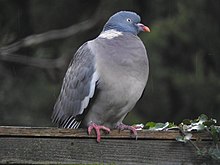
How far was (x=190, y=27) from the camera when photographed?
714cm

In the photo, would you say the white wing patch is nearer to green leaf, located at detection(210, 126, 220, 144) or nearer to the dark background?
green leaf, located at detection(210, 126, 220, 144)

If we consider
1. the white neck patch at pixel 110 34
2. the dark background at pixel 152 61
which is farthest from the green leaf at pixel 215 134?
the dark background at pixel 152 61

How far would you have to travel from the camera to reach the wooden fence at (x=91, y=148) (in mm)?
2939

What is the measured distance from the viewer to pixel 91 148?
3.00 metres

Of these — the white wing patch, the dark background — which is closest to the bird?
the white wing patch

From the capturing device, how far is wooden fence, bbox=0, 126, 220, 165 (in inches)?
116

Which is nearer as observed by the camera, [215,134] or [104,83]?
[215,134]

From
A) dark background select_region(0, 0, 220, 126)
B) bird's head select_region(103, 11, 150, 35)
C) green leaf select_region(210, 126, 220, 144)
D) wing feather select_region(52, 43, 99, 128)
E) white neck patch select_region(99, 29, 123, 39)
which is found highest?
bird's head select_region(103, 11, 150, 35)

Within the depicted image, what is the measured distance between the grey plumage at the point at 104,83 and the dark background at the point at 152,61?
2923 mm

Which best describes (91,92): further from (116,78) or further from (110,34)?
(110,34)

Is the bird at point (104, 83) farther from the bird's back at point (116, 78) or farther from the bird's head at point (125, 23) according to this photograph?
the bird's head at point (125, 23)

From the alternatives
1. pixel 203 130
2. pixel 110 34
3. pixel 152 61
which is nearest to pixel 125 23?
pixel 110 34

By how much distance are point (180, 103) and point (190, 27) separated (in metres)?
0.75

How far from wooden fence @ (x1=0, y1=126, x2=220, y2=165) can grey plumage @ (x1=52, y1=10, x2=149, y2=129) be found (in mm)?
650
